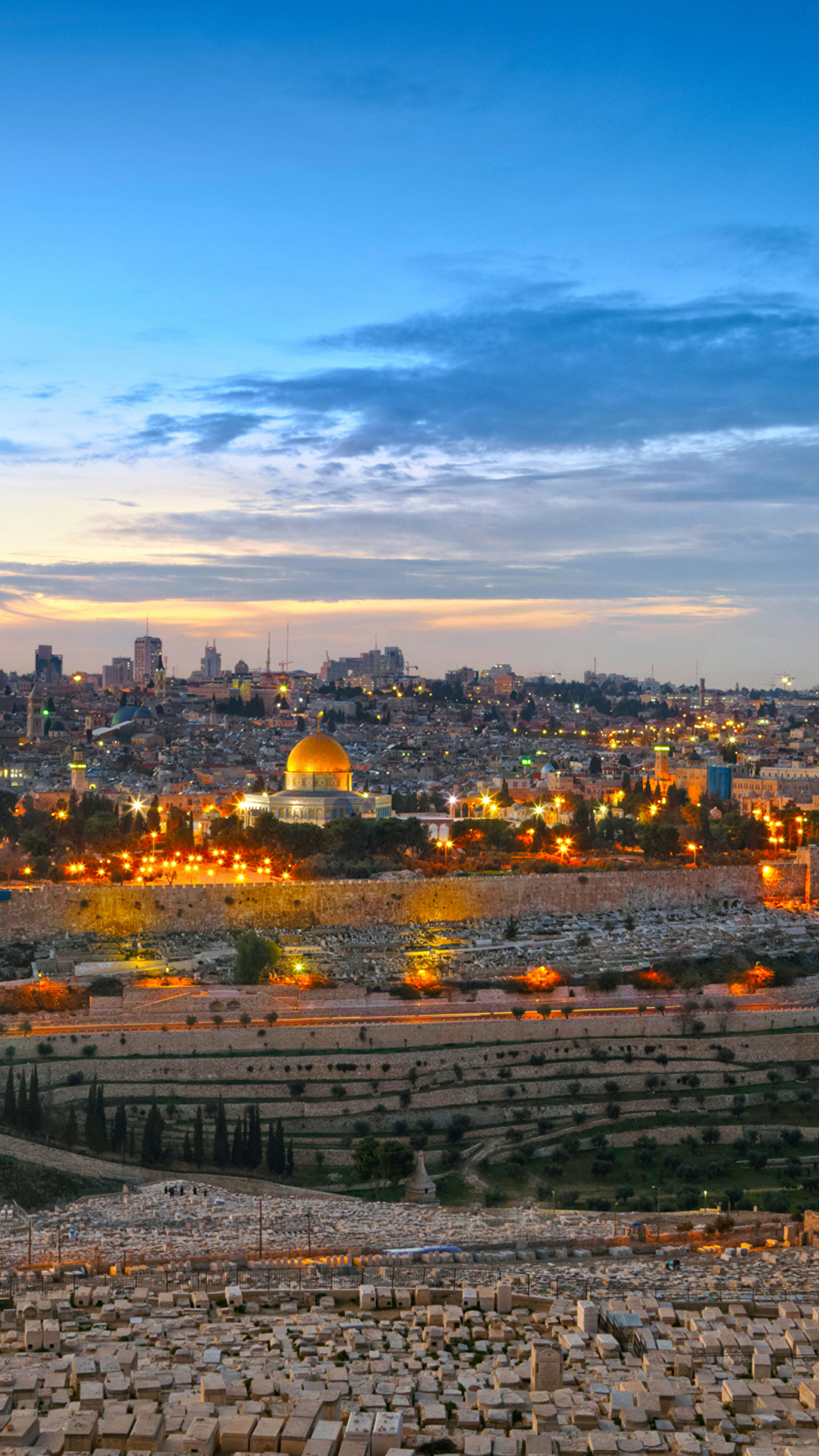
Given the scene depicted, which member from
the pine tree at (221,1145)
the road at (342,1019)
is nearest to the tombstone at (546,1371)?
the pine tree at (221,1145)

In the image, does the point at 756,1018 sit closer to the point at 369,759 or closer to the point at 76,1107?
the point at 76,1107

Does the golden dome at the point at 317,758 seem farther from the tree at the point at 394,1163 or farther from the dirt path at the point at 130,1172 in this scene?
the tree at the point at 394,1163

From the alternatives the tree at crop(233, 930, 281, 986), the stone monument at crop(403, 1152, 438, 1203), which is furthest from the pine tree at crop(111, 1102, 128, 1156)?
the tree at crop(233, 930, 281, 986)

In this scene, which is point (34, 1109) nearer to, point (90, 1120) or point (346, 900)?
point (90, 1120)

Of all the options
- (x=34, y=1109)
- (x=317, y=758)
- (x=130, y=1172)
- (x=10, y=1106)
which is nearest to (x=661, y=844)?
(x=317, y=758)

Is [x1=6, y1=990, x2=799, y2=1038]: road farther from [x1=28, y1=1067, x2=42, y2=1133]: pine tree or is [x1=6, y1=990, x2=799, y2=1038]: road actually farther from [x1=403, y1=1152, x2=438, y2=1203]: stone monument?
[x1=403, y1=1152, x2=438, y2=1203]: stone monument

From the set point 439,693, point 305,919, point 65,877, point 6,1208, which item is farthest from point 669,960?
point 439,693

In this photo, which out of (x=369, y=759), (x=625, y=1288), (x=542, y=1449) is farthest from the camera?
(x=369, y=759)
